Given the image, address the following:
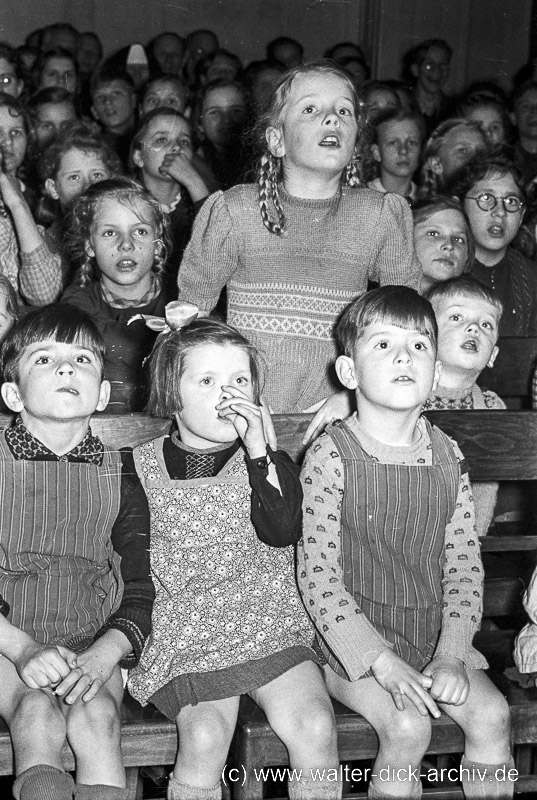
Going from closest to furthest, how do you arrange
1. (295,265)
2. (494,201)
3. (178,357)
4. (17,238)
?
(178,357)
(295,265)
(17,238)
(494,201)

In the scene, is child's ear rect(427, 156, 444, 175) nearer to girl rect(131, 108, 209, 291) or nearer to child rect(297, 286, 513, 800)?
girl rect(131, 108, 209, 291)

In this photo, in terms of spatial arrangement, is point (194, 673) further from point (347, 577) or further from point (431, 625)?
point (431, 625)

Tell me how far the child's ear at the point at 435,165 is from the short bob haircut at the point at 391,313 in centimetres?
207

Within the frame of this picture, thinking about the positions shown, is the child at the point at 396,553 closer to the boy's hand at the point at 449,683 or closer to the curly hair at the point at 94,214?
the boy's hand at the point at 449,683

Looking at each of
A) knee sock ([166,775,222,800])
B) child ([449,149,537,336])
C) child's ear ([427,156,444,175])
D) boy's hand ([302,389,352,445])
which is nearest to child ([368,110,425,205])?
child's ear ([427,156,444,175])

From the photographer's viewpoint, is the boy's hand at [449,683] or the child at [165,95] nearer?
the boy's hand at [449,683]

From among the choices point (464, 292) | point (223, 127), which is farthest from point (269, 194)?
point (223, 127)

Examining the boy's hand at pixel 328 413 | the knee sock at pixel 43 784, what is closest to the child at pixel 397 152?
the boy's hand at pixel 328 413

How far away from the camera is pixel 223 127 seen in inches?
173

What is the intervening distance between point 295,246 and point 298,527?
0.77 m

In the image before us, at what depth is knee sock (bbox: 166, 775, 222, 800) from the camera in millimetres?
1672

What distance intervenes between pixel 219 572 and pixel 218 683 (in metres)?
0.20

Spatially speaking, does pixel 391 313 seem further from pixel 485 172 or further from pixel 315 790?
pixel 485 172

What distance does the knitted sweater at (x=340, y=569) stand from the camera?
1.78 meters
